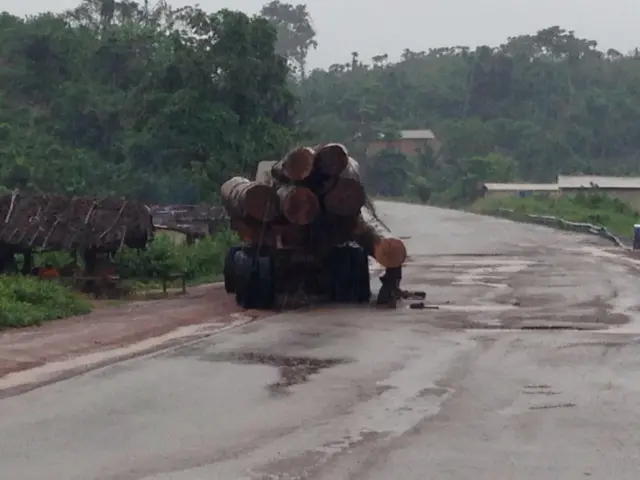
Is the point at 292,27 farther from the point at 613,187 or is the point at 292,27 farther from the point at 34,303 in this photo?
the point at 34,303

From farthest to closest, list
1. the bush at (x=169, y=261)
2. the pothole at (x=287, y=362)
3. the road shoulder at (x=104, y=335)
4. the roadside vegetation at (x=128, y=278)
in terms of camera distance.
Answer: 1. the bush at (x=169, y=261)
2. the roadside vegetation at (x=128, y=278)
3. the road shoulder at (x=104, y=335)
4. the pothole at (x=287, y=362)

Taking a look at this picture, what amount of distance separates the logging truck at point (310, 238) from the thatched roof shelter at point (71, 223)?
2787mm

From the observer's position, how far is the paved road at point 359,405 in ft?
25.9

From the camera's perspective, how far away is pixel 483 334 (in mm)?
14875

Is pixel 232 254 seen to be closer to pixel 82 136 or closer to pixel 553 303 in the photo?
pixel 553 303

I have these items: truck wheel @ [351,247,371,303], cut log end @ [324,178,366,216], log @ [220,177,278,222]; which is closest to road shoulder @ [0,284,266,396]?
log @ [220,177,278,222]

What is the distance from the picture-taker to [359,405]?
32.8ft

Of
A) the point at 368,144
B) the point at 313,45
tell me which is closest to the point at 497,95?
the point at 368,144

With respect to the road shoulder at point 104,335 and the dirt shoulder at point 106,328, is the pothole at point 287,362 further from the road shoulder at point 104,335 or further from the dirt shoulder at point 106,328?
the dirt shoulder at point 106,328

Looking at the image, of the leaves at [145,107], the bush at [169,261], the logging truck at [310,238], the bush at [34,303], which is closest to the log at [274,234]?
the logging truck at [310,238]

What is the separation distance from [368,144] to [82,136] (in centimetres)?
4190

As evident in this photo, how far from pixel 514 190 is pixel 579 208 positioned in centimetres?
1802

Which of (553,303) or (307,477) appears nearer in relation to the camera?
(307,477)

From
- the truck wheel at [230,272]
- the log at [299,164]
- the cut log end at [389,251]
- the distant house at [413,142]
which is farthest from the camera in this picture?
the distant house at [413,142]
